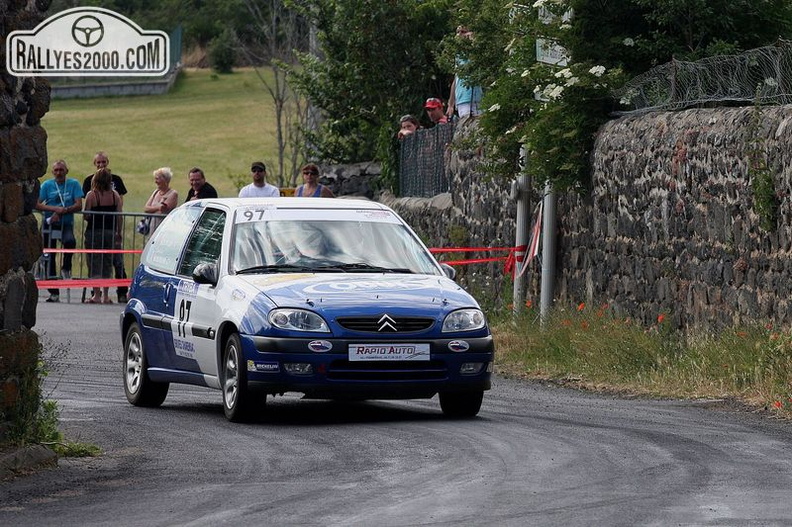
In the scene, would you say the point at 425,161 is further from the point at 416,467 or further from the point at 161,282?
the point at 416,467

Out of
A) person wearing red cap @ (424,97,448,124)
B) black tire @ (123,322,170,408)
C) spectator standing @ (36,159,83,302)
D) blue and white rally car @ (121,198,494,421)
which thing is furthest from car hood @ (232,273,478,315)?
spectator standing @ (36,159,83,302)

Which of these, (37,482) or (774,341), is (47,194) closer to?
(774,341)

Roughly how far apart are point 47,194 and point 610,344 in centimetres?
1366

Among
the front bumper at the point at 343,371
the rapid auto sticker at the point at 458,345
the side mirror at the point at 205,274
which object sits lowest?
the front bumper at the point at 343,371

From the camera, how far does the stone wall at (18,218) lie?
1032 centimetres

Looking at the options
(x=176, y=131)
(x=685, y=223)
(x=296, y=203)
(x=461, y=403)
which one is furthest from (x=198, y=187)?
(x=176, y=131)

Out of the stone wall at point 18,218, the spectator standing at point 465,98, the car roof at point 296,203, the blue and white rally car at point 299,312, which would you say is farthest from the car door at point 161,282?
the spectator standing at point 465,98

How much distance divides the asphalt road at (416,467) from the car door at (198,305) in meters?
0.43

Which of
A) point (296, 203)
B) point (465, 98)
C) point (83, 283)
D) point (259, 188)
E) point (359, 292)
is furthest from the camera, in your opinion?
point (83, 283)

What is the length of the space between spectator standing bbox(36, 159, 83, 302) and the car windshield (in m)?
14.3

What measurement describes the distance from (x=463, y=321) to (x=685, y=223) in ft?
14.7

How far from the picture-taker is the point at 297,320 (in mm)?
12516

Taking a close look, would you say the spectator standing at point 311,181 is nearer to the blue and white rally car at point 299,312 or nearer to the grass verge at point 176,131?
the blue and white rally car at point 299,312

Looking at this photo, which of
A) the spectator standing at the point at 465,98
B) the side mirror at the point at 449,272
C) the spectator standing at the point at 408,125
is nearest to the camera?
the side mirror at the point at 449,272
